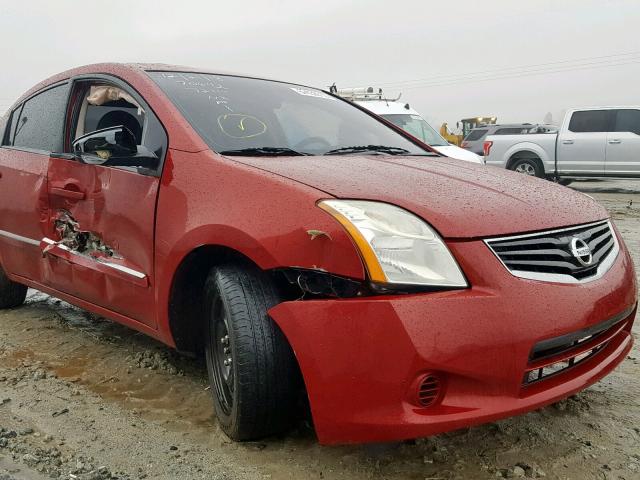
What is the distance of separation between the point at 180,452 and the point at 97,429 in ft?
1.40

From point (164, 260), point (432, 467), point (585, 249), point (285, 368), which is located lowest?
point (432, 467)

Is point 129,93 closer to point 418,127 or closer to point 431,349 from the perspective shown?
point 431,349

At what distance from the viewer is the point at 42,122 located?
364 centimetres

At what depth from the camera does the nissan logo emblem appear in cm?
207

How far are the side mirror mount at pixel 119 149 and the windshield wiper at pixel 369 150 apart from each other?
806 mm

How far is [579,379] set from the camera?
2.07m

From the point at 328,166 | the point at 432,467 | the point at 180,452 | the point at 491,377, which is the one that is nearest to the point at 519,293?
the point at 491,377

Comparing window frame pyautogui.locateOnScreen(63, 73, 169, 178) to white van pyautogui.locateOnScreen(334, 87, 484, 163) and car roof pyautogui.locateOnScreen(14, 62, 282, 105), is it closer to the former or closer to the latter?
car roof pyautogui.locateOnScreen(14, 62, 282, 105)

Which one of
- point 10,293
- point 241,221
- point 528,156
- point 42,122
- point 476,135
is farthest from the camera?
point 476,135

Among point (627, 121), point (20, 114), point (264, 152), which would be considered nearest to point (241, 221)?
point (264, 152)

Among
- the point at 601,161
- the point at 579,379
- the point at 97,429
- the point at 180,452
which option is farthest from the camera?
the point at 601,161

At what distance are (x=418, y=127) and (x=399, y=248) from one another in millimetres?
8058

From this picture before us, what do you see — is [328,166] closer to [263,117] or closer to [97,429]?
[263,117]

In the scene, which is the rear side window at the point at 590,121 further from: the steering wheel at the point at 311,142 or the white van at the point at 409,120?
the steering wheel at the point at 311,142
